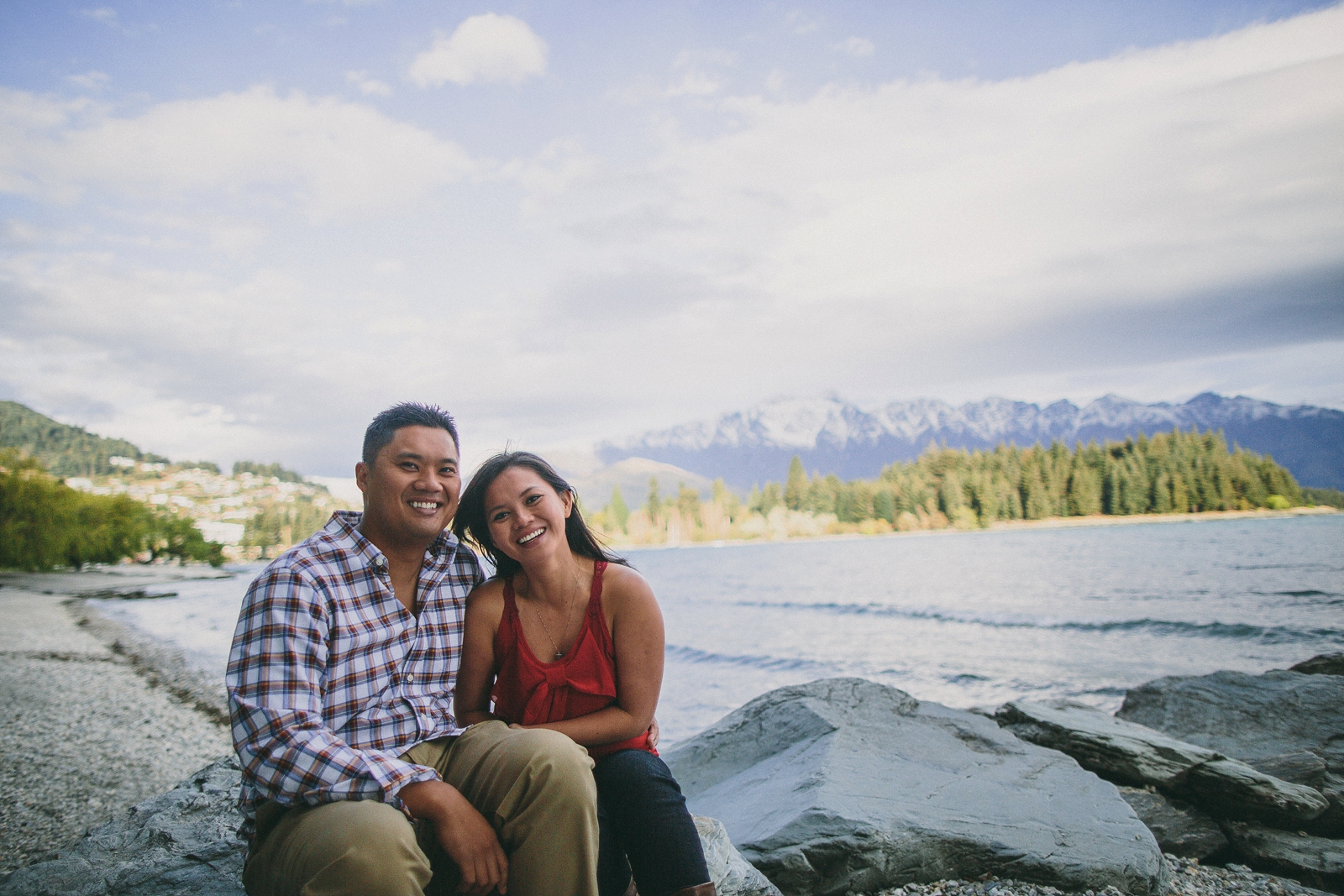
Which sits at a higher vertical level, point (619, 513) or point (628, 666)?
point (628, 666)

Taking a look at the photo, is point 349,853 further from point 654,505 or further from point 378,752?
point 654,505

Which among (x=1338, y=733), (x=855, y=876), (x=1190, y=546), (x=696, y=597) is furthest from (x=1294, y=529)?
(x=855, y=876)

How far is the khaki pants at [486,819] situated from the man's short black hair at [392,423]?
1.28 meters

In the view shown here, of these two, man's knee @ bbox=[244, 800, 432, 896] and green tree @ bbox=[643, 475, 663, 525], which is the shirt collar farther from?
green tree @ bbox=[643, 475, 663, 525]

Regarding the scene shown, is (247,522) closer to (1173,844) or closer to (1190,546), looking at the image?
(1190,546)

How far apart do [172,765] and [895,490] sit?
4755 inches

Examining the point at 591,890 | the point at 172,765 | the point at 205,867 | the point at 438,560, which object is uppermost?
the point at 438,560

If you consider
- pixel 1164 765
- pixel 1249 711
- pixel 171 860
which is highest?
pixel 171 860

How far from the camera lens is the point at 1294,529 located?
64812 millimetres

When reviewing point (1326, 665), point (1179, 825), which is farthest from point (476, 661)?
point (1326, 665)

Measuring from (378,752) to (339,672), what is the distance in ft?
1.13

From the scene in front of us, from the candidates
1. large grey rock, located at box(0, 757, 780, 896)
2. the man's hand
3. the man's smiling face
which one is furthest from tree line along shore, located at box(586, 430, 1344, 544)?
the man's hand

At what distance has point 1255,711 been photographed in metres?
7.80

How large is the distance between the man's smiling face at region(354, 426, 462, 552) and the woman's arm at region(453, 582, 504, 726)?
1.28ft
